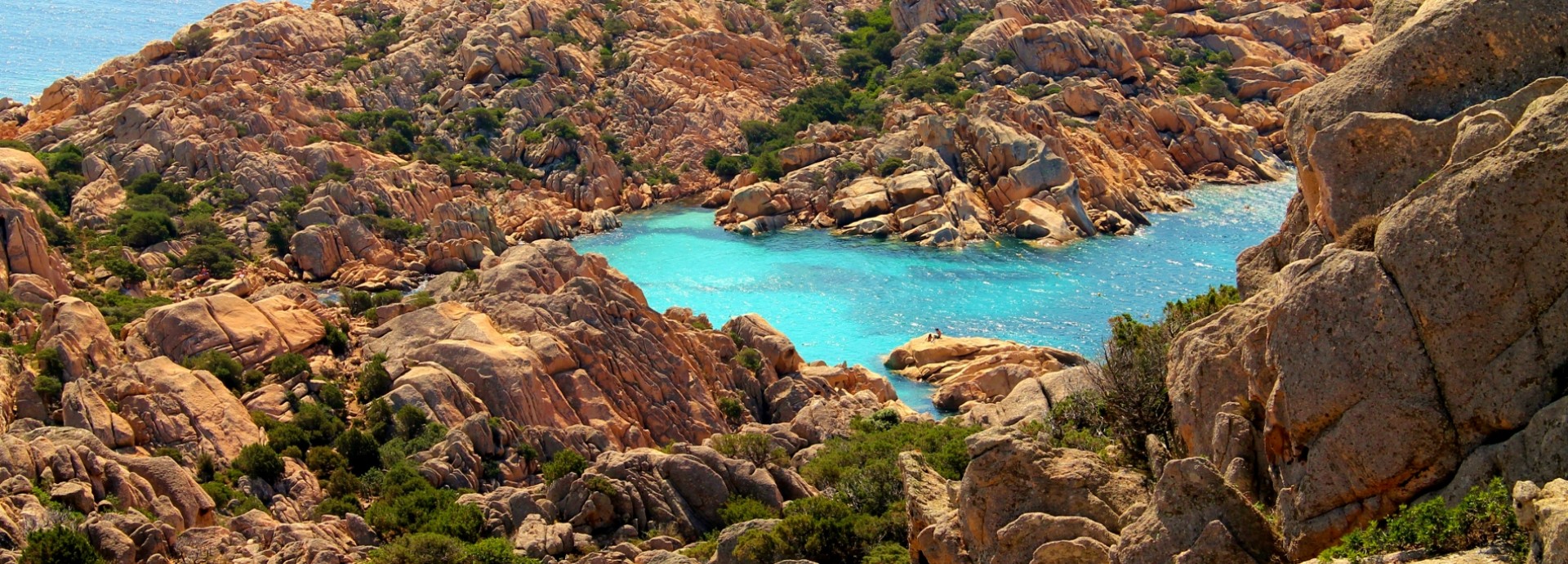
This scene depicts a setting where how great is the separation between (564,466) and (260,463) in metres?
7.19

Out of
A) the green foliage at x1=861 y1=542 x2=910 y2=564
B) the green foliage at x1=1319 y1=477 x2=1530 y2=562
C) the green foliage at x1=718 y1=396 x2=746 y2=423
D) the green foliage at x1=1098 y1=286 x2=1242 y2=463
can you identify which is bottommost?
the green foliage at x1=718 y1=396 x2=746 y2=423

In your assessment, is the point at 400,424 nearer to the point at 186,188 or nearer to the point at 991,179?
the point at 186,188

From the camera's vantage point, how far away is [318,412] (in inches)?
1515

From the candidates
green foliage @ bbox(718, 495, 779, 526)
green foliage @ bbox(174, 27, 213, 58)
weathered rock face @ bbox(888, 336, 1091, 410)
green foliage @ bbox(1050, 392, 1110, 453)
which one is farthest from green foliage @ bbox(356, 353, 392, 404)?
green foliage @ bbox(174, 27, 213, 58)

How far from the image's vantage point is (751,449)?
38.6 meters

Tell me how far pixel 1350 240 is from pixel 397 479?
963 inches

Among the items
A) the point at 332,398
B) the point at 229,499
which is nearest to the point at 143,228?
the point at 332,398

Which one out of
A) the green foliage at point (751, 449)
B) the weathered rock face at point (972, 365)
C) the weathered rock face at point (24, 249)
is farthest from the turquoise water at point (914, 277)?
the weathered rock face at point (24, 249)

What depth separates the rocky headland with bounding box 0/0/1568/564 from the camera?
615 inches

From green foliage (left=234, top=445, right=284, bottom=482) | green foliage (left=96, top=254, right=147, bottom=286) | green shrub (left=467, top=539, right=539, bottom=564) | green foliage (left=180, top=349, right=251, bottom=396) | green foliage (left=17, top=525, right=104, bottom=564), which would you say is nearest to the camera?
green foliage (left=17, top=525, right=104, bottom=564)

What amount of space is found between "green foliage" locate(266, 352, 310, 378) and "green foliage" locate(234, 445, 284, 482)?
6058 mm

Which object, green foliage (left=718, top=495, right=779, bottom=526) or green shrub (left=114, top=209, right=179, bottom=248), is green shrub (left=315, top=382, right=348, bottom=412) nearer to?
green foliage (left=718, top=495, right=779, bottom=526)

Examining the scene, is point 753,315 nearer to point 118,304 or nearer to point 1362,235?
point 118,304

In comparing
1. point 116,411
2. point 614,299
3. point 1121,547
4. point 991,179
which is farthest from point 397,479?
point 991,179
